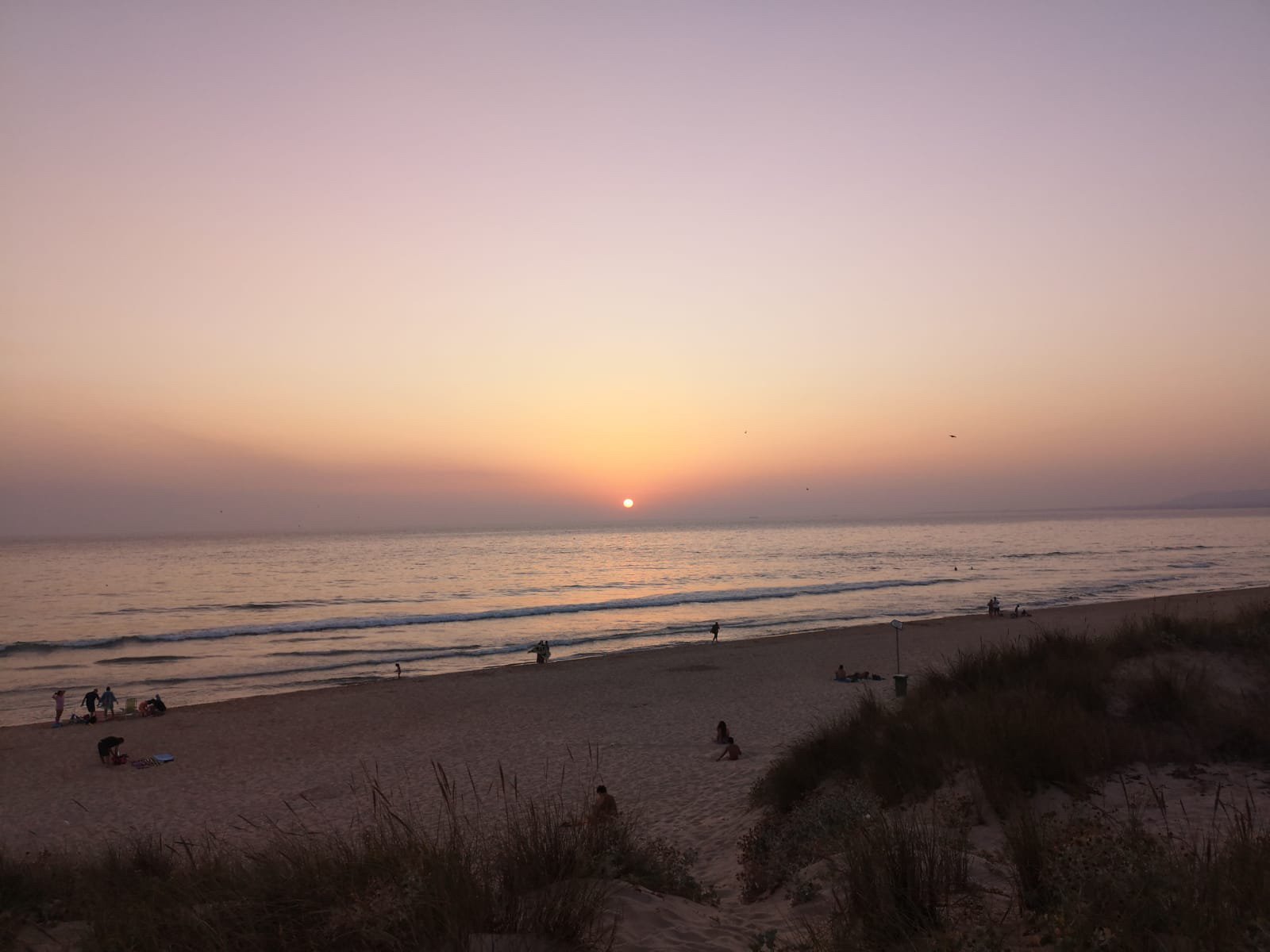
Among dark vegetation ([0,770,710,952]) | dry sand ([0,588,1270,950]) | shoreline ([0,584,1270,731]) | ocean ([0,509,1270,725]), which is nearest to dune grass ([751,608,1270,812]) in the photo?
dry sand ([0,588,1270,950])

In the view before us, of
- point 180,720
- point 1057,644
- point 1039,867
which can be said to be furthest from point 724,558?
point 1039,867

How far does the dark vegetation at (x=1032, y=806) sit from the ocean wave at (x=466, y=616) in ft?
130

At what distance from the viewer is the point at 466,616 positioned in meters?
48.3

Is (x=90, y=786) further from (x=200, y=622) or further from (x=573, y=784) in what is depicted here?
(x=200, y=622)

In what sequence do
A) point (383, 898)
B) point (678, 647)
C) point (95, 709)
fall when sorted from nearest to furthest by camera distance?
1. point (383, 898)
2. point (95, 709)
3. point (678, 647)

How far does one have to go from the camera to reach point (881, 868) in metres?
4.26

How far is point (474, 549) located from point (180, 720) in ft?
381

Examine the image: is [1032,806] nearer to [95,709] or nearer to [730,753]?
[730,753]

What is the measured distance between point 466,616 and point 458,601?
9.42m

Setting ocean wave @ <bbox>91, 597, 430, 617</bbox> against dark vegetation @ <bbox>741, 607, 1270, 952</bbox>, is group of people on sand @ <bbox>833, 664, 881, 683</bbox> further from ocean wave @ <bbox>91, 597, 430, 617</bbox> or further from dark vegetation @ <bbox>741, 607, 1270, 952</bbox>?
ocean wave @ <bbox>91, 597, 430, 617</bbox>

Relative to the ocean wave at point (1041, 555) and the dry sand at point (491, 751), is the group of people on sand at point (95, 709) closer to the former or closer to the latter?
the dry sand at point (491, 751)

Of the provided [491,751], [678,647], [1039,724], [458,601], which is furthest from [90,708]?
[458,601]

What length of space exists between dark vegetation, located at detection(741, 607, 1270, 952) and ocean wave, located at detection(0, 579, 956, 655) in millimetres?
39634

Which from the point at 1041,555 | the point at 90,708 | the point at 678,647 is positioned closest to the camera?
the point at 90,708
